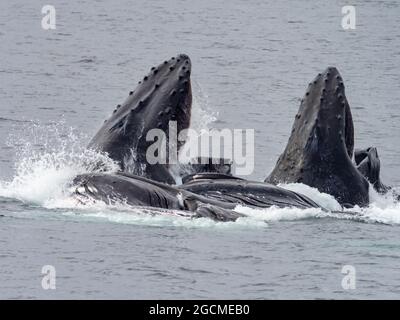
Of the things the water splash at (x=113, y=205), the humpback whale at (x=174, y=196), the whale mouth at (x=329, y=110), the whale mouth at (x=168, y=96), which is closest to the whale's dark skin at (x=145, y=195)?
the humpback whale at (x=174, y=196)

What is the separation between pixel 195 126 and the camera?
22.6 m

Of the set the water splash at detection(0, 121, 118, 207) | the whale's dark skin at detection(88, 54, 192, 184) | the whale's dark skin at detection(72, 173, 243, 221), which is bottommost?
the whale's dark skin at detection(72, 173, 243, 221)

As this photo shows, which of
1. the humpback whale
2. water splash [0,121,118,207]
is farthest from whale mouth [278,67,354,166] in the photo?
water splash [0,121,118,207]

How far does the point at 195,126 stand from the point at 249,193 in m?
1.45

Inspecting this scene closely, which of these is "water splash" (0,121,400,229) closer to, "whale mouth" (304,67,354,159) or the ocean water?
the ocean water

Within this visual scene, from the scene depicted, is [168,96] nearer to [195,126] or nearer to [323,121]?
[195,126]

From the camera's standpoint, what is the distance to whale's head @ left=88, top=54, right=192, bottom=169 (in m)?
21.9

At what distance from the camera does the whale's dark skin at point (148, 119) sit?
21906 millimetres

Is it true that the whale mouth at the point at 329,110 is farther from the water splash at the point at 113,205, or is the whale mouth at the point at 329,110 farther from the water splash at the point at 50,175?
the water splash at the point at 50,175

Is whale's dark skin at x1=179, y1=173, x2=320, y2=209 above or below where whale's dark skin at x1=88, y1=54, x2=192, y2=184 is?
below

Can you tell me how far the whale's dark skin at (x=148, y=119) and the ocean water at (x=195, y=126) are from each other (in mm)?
453

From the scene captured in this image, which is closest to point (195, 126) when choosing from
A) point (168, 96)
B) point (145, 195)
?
A: point (168, 96)

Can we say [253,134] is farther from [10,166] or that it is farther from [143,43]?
[143,43]

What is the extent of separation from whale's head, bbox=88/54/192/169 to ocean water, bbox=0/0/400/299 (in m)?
0.45
